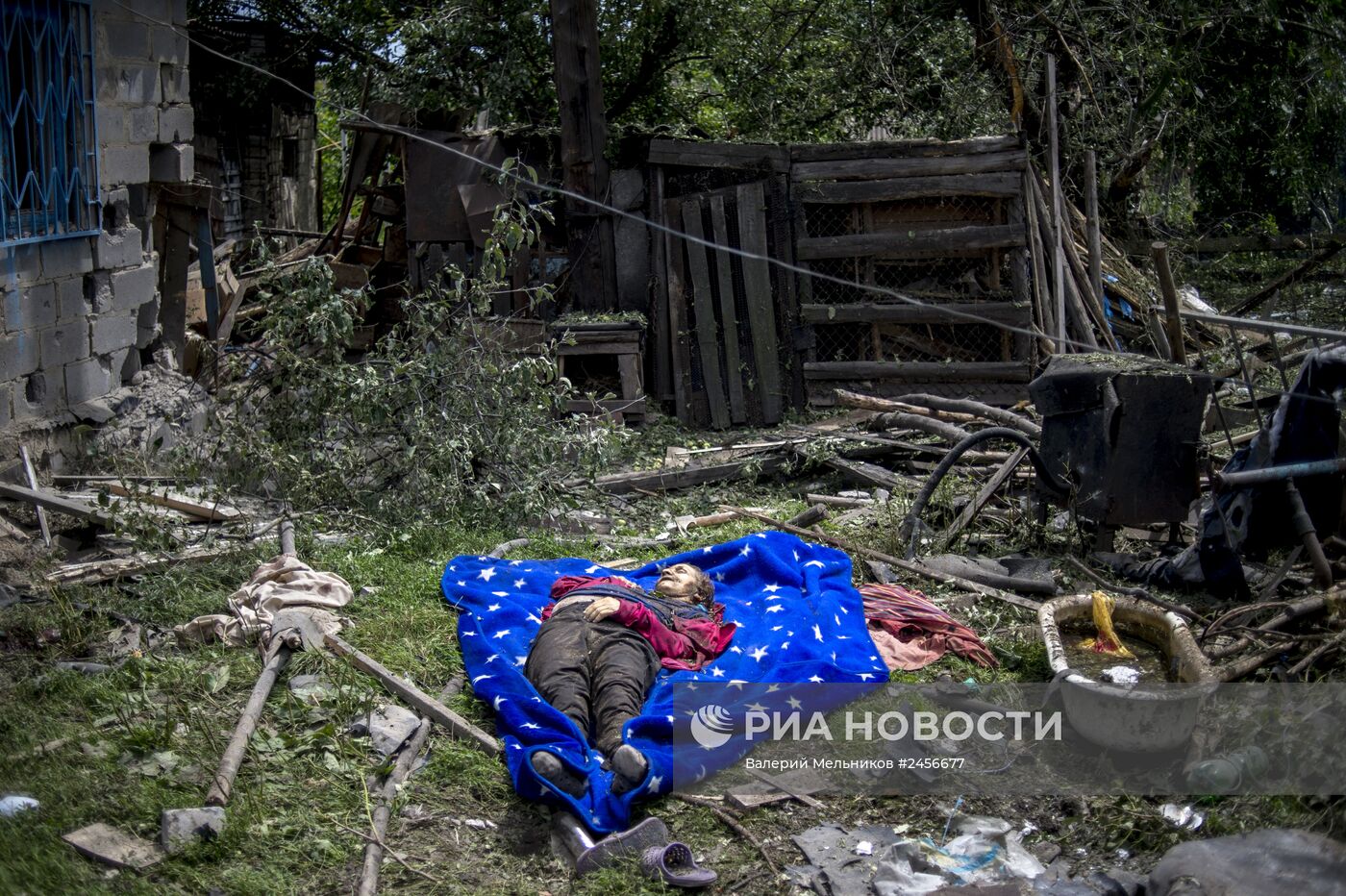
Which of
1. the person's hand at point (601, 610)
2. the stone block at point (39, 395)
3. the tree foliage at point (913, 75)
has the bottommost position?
the person's hand at point (601, 610)

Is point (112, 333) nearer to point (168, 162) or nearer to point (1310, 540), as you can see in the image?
point (168, 162)

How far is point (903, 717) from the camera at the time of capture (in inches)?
178

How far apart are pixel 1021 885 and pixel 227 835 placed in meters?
2.42

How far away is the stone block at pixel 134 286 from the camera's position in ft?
25.6

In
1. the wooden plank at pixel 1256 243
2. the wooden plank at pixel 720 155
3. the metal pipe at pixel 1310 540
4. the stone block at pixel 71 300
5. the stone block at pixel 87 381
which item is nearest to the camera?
the metal pipe at pixel 1310 540

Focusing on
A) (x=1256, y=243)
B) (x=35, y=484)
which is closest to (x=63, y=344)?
(x=35, y=484)

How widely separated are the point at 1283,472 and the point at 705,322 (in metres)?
6.12

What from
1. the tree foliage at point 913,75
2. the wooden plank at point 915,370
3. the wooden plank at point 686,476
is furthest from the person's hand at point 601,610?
the tree foliage at point 913,75

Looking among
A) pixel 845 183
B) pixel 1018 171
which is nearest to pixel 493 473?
pixel 845 183

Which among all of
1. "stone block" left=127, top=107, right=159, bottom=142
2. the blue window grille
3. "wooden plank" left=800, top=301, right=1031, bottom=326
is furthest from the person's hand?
"wooden plank" left=800, top=301, right=1031, bottom=326

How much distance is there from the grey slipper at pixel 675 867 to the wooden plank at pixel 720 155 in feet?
24.7

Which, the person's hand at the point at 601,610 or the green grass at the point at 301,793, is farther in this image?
the person's hand at the point at 601,610

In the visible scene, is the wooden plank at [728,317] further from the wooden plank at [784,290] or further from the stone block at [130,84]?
the stone block at [130,84]

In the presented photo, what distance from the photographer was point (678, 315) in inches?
414
